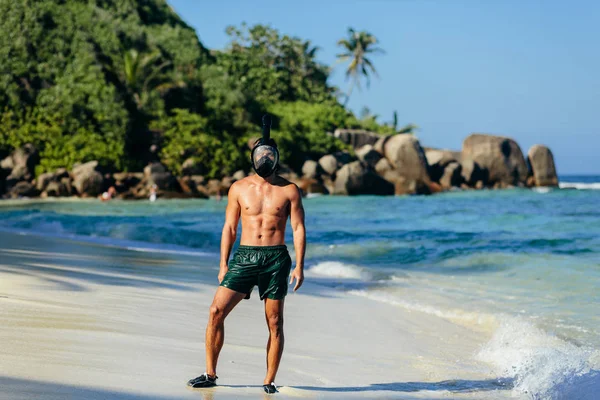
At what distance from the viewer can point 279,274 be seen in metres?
4.51

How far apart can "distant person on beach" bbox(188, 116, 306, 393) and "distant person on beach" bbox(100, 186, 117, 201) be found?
35731 millimetres

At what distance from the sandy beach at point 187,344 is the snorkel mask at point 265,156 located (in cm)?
130

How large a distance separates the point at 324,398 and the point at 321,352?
1512 millimetres

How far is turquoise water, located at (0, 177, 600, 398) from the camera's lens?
6.98m

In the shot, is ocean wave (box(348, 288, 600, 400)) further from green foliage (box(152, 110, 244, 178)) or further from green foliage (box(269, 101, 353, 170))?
green foliage (box(269, 101, 353, 170))

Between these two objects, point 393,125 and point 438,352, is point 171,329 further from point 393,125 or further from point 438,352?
point 393,125

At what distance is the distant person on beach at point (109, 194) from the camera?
39.3 metres

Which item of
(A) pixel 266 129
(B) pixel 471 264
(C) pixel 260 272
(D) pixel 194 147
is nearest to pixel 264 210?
(C) pixel 260 272

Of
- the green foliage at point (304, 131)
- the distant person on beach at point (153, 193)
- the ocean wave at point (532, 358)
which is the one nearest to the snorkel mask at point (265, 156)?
the ocean wave at point (532, 358)

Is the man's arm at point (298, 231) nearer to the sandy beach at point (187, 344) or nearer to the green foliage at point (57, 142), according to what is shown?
the sandy beach at point (187, 344)

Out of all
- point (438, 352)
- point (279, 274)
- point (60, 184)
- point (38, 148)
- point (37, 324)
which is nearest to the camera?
point (279, 274)

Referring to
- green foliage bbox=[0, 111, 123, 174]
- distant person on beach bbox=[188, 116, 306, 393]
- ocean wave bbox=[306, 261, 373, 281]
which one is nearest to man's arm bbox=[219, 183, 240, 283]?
distant person on beach bbox=[188, 116, 306, 393]

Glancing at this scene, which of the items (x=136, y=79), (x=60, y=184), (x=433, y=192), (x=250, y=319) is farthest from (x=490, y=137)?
(x=250, y=319)

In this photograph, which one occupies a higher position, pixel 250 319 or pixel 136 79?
pixel 136 79
